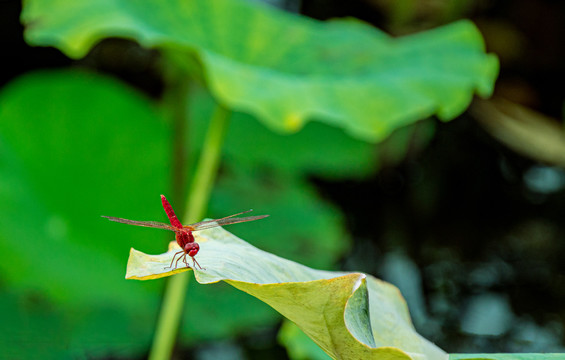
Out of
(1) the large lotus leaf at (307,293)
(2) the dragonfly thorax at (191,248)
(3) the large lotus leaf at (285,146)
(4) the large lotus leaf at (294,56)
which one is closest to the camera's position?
(1) the large lotus leaf at (307,293)

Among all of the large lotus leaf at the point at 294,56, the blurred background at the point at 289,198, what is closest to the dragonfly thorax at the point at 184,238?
the blurred background at the point at 289,198

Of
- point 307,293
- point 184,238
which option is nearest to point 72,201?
point 184,238

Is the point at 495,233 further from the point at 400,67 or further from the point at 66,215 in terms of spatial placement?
the point at 66,215

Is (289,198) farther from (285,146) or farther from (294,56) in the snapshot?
(294,56)

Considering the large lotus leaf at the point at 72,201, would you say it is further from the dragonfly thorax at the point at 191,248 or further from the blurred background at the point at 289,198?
the dragonfly thorax at the point at 191,248

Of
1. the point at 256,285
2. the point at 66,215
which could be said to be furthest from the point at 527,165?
the point at 256,285

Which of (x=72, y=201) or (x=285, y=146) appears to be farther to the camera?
(x=285, y=146)
